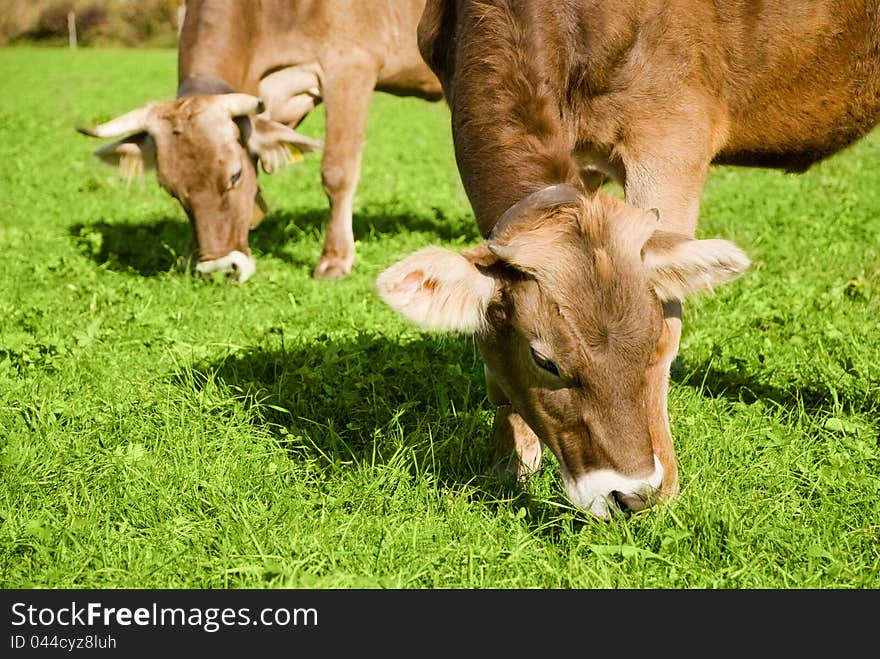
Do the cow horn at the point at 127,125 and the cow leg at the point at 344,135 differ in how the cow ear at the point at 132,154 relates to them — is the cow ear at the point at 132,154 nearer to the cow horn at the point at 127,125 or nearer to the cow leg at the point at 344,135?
the cow horn at the point at 127,125

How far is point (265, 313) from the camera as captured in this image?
652 cm

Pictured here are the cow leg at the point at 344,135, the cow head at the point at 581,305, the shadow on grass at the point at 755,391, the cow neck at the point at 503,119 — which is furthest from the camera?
the cow leg at the point at 344,135

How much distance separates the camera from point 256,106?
307 inches

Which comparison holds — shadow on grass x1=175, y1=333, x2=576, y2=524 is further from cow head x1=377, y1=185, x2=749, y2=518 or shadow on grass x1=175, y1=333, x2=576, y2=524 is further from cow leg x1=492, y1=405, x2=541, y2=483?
cow head x1=377, y1=185, x2=749, y2=518

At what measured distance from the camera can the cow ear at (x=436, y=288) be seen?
3.37m

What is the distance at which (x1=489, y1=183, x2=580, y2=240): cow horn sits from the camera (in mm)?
3514

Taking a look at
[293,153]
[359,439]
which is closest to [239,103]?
[293,153]

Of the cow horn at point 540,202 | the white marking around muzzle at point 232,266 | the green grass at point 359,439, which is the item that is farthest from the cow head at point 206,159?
the cow horn at point 540,202

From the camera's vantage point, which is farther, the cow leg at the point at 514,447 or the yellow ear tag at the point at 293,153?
the yellow ear tag at the point at 293,153

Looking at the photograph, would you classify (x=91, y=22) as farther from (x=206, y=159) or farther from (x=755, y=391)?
Result: (x=755, y=391)

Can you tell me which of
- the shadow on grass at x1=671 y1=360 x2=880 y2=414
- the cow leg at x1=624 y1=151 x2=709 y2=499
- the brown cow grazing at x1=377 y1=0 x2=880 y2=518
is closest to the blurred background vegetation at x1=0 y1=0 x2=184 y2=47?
the shadow on grass at x1=671 y1=360 x2=880 y2=414

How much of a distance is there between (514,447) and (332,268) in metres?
4.15

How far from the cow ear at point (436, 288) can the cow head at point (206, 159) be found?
4.28 meters

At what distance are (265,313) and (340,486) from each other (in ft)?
8.97
